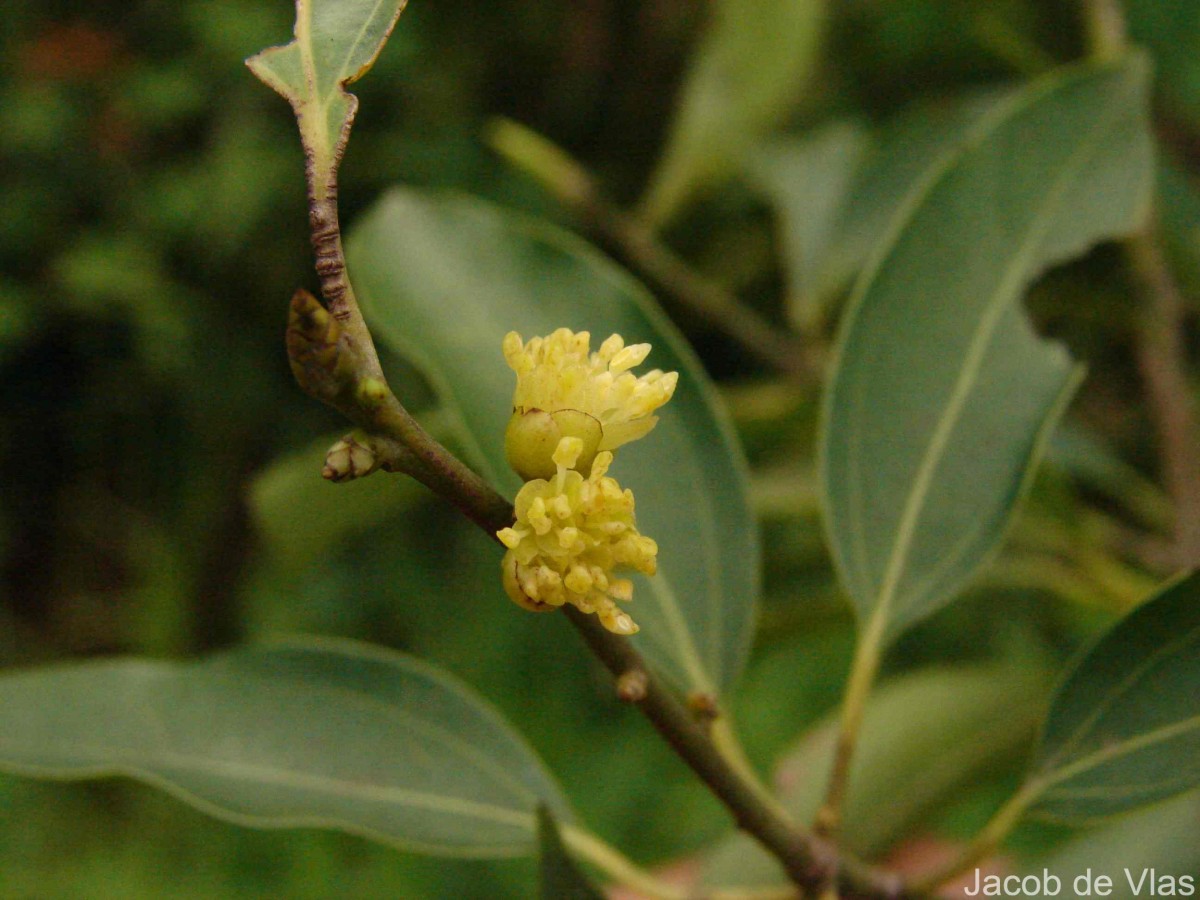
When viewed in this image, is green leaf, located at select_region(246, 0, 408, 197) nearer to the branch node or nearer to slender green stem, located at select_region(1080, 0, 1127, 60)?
the branch node

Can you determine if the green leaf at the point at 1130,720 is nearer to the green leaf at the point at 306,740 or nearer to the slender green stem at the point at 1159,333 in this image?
the green leaf at the point at 306,740

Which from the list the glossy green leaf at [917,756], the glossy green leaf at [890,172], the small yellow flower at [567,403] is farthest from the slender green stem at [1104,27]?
the small yellow flower at [567,403]

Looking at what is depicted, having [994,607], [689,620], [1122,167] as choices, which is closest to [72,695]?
[689,620]

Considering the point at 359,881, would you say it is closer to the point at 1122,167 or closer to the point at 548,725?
the point at 548,725

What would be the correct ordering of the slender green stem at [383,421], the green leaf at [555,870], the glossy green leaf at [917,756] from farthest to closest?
the glossy green leaf at [917,756]
the green leaf at [555,870]
the slender green stem at [383,421]

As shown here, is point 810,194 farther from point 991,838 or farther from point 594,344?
point 991,838
